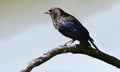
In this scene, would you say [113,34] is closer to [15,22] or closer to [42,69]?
[42,69]

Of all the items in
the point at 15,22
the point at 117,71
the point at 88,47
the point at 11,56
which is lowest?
the point at 88,47

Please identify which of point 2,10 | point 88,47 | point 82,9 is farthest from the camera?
point 2,10

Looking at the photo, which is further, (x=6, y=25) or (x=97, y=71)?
(x=6, y=25)

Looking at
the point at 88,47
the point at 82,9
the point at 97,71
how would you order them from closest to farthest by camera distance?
1. the point at 88,47
2. the point at 97,71
3. the point at 82,9

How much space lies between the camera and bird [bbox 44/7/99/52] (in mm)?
1058

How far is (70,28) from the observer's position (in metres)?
1.10

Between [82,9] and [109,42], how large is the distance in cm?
21

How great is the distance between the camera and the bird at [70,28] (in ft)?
3.47

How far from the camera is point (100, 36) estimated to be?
6.33 feet

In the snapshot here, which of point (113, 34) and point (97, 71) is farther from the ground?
point (113, 34)

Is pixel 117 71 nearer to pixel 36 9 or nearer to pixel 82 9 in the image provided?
pixel 82 9

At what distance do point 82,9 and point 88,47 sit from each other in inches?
38.2

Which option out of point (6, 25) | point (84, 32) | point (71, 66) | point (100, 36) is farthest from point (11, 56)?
point (84, 32)

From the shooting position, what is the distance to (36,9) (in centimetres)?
208
